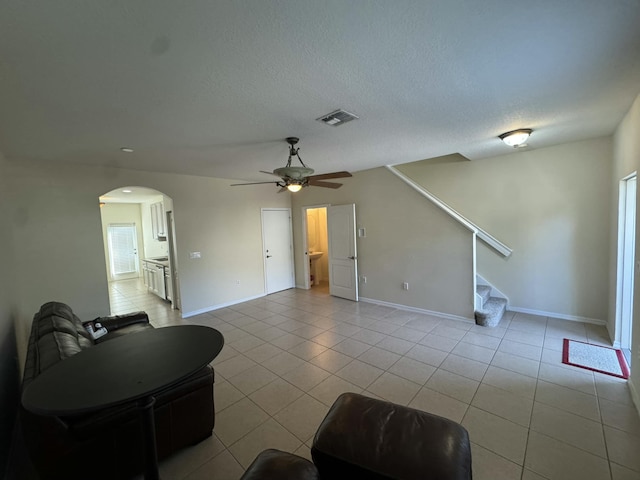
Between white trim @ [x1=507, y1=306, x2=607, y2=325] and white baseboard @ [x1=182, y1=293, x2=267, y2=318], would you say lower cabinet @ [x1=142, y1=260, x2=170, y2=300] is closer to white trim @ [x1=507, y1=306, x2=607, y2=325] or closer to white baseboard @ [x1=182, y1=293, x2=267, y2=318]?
white baseboard @ [x1=182, y1=293, x2=267, y2=318]

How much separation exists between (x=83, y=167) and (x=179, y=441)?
13.4 ft

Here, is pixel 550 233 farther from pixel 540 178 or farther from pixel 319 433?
pixel 319 433

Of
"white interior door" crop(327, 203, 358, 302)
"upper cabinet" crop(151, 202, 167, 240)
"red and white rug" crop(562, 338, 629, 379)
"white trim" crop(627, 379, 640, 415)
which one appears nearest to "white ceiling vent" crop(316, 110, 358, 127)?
"white interior door" crop(327, 203, 358, 302)

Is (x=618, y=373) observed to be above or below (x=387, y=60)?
below

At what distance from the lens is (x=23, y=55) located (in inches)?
59.2

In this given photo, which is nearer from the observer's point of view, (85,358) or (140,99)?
(85,358)

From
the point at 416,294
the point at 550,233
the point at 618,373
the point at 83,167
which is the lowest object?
the point at 618,373

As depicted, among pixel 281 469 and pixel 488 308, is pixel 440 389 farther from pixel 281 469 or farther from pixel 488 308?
pixel 488 308

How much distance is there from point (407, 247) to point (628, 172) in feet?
9.15

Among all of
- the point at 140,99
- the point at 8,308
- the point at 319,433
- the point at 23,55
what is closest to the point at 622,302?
the point at 319,433

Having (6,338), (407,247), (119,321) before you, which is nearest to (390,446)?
(6,338)

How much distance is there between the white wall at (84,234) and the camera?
3584 millimetres

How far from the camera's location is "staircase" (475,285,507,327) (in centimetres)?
411

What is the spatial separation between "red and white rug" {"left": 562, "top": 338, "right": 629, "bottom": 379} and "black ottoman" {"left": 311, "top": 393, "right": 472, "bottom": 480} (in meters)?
2.47
